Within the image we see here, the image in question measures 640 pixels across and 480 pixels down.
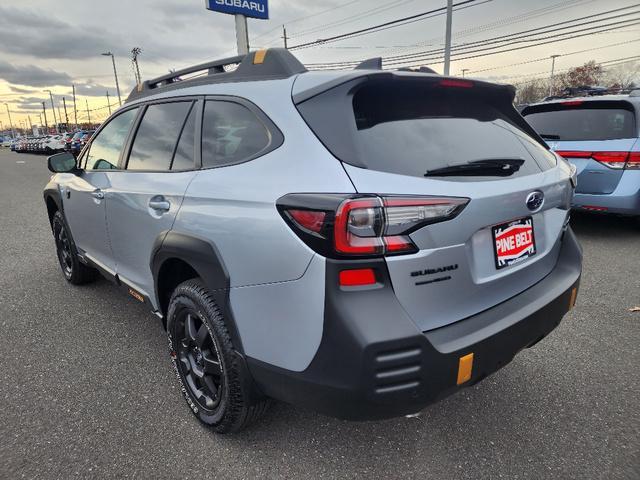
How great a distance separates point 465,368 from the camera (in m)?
1.67

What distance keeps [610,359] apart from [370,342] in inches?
87.3

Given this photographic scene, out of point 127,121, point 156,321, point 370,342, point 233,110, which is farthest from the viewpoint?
point 156,321

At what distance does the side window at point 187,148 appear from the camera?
7.69 ft

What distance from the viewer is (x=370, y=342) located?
1485 millimetres

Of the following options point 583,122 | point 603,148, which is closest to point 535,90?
point 583,122

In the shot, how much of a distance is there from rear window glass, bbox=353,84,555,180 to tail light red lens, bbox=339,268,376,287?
39 cm

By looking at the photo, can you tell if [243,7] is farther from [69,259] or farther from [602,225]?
[602,225]

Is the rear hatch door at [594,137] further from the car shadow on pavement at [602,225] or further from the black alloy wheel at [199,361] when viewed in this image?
the black alloy wheel at [199,361]

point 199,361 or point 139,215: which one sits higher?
point 139,215

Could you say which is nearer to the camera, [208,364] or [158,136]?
[208,364]

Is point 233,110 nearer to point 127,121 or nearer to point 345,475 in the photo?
point 127,121

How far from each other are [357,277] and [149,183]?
5.15ft

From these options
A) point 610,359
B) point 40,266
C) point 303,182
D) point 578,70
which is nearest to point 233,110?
point 303,182

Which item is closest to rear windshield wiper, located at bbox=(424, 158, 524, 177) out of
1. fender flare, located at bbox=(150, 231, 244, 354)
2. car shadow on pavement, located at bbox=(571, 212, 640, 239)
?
fender flare, located at bbox=(150, 231, 244, 354)
